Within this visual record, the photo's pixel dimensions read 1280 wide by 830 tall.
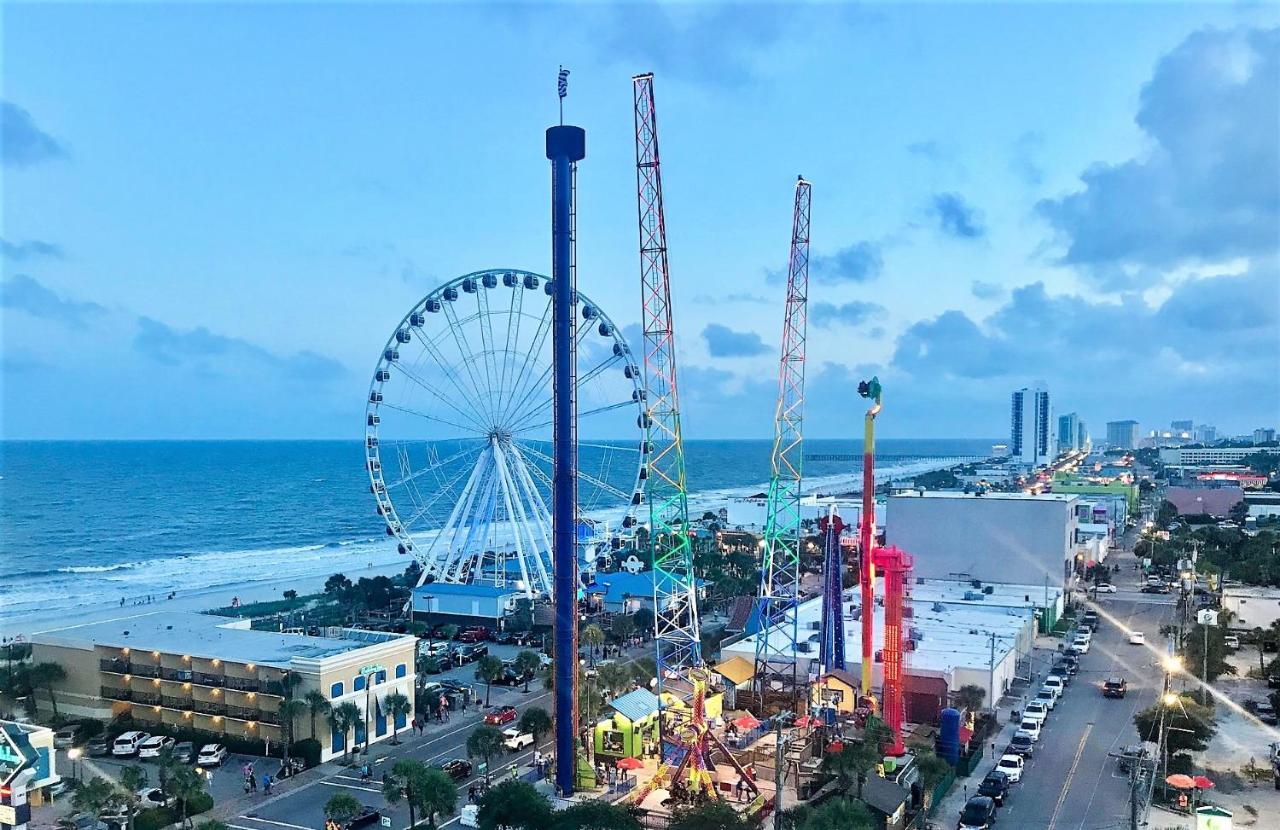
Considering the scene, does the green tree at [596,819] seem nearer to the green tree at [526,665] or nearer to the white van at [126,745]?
the white van at [126,745]

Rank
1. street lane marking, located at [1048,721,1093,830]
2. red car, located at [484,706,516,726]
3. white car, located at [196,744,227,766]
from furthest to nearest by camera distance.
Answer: red car, located at [484,706,516,726] → white car, located at [196,744,227,766] → street lane marking, located at [1048,721,1093,830]

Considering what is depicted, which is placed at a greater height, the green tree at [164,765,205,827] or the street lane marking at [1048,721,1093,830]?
the green tree at [164,765,205,827]

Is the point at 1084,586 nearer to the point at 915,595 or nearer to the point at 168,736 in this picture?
the point at 915,595

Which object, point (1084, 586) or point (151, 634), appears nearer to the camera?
point (151, 634)

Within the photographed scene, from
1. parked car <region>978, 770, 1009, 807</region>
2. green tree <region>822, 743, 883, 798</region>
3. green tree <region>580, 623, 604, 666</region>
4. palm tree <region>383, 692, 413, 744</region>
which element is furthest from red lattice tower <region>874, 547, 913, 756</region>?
palm tree <region>383, 692, 413, 744</region>

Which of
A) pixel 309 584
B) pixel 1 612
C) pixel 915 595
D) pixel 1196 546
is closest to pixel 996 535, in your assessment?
pixel 915 595

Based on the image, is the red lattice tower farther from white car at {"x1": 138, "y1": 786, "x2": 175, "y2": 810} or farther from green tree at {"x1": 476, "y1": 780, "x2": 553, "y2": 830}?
white car at {"x1": 138, "y1": 786, "x2": 175, "y2": 810}
